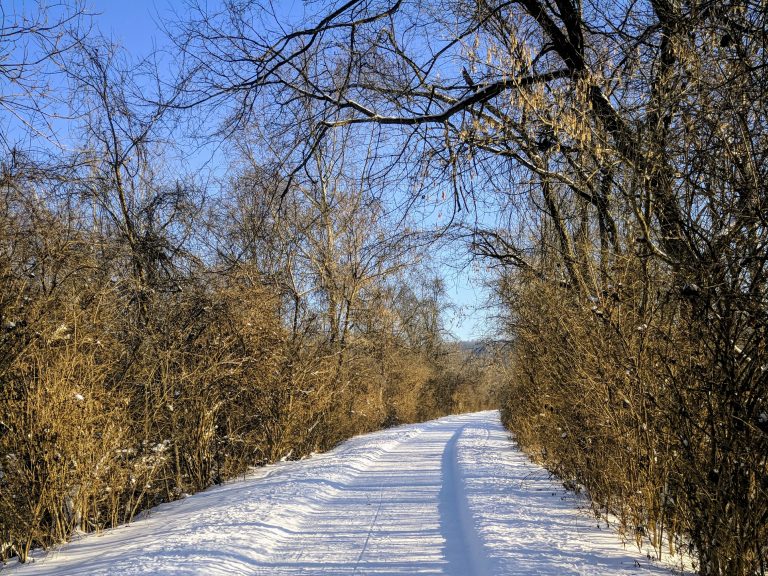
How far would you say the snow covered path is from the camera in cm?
538

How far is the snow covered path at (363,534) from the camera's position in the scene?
212 inches

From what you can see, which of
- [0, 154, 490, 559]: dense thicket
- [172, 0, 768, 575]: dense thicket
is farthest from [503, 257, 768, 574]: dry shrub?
[0, 154, 490, 559]: dense thicket

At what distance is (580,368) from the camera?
6.68m

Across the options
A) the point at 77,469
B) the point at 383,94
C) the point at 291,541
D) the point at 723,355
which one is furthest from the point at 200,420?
the point at 723,355

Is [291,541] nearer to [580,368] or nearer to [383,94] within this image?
[580,368]

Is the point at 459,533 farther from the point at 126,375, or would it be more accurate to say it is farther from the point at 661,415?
the point at 126,375

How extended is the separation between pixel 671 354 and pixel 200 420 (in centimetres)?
866

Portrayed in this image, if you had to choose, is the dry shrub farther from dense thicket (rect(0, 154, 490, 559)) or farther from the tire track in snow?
dense thicket (rect(0, 154, 490, 559))

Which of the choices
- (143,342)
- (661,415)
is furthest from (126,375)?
(661,415)

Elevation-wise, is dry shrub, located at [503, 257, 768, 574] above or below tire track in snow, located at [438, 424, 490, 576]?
above

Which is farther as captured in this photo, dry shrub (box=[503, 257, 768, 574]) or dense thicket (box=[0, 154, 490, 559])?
dense thicket (box=[0, 154, 490, 559])

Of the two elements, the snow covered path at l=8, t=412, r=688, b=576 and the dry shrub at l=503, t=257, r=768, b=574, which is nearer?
the dry shrub at l=503, t=257, r=768, b=574

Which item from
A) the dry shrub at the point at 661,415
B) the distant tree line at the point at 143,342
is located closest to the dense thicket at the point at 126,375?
the distant tree line at the point at 143,342

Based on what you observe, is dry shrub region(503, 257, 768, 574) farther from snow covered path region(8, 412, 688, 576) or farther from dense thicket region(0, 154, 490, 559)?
dense thicket region(0, 154, 490, 559)
